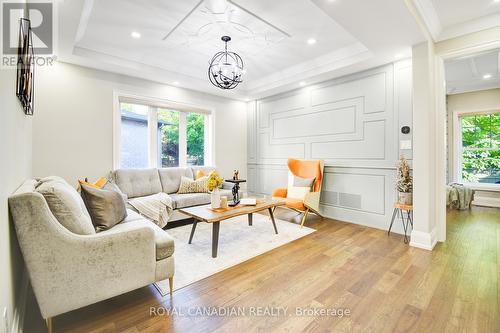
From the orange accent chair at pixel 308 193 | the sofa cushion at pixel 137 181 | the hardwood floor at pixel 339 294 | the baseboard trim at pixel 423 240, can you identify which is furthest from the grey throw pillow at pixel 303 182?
the sofa cushion at pixel 137 181

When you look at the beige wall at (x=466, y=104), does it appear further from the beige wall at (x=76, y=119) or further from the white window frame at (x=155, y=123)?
the beige wall at (x=76, y=119)

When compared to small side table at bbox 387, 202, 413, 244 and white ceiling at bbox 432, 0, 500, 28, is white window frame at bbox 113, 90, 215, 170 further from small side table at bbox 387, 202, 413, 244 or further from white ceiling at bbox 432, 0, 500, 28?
white ceiling at bbox 432, 0, 500, 28

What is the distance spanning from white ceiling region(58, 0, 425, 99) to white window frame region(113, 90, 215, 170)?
1.35 ft

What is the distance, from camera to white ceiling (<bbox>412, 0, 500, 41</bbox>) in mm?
2385

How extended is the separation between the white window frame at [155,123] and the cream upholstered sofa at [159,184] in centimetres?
30

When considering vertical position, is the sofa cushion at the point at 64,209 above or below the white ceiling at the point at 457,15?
below

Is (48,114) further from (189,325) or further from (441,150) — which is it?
(441,150)

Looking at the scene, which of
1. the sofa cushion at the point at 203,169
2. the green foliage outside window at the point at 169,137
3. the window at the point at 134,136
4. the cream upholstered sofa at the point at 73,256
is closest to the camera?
the cream upholstered sofa at the point at 73,256

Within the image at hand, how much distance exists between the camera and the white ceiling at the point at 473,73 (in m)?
3.73

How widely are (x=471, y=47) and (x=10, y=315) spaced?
4662 mm

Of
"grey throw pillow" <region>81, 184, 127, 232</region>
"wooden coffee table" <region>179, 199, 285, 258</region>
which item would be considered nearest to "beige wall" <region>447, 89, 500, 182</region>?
"wooden coffee table" <region>179, 199, 285, 258</region>

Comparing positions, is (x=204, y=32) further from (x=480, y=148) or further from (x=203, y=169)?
(x=480, y=148)

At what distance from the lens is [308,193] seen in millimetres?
3664

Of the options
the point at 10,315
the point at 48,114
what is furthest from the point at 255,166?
the point at 10,315
